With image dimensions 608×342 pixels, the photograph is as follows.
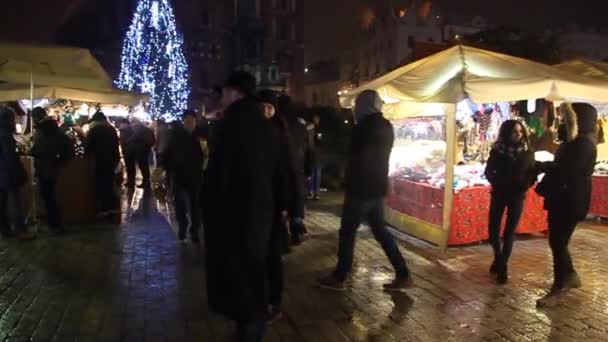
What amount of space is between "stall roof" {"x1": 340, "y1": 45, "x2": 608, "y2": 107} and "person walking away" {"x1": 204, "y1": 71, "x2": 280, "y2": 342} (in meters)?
3.89

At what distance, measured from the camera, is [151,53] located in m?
29.8

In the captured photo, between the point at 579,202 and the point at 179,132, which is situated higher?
the point at 179,132

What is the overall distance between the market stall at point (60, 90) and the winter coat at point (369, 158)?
16.9ft

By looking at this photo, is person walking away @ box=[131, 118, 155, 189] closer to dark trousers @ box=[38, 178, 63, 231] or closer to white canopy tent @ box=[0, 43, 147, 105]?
white canopy tent @ box=[0, 43, 147, 105]

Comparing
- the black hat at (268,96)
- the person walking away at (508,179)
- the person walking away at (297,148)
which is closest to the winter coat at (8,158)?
the person walking away at (297,148)

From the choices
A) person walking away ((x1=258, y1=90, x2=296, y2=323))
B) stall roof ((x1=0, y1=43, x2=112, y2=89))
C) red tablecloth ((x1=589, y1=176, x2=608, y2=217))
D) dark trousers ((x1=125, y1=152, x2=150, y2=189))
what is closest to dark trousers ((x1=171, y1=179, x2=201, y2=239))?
person walking away ((x1=258, y1=90, x2=296, y2=323))

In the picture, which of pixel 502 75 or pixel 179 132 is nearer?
pixel 502 75

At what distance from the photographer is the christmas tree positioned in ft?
95.4

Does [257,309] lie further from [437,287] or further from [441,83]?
[441,83]

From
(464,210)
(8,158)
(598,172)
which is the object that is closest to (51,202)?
(8,158)

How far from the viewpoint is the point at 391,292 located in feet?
18.0

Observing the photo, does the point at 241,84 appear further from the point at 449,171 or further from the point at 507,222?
the point at 449,171

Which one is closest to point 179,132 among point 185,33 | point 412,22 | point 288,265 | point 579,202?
point 288,265

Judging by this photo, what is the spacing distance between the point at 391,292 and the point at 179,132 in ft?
11.7
